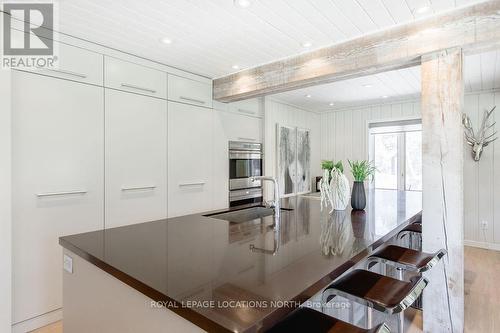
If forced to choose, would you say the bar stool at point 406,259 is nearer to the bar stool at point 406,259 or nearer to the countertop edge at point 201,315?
the bar stool at point 406,259

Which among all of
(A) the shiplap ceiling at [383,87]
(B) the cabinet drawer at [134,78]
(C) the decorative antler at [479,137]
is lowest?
(C) the decorative antler at [479,137]

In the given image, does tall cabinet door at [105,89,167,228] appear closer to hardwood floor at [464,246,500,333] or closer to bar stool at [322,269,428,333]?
bar stool at [322,269,428,333]

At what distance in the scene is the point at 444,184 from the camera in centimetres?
201

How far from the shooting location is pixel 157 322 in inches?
37.4

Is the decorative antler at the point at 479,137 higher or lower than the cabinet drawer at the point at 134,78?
lower

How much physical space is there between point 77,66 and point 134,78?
506 millimetres

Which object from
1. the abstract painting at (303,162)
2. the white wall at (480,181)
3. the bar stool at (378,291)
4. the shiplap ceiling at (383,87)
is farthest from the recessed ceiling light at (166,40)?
the white wall at (480,181)

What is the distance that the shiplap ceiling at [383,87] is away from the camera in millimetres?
3190

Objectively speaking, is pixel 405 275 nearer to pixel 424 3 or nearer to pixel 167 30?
pixel 424 3

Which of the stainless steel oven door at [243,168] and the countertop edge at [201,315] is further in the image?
the stainless steel oven door at [243,168]

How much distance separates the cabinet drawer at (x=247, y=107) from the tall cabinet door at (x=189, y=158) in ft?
→ 1.34

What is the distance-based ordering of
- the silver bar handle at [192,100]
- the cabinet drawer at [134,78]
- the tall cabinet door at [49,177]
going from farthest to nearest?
the silver bar handle at [192,100]
the cabinet drawer at [134,78]
the tall cabinet door at [49,177]

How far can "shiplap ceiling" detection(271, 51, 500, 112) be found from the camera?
3.19 metres

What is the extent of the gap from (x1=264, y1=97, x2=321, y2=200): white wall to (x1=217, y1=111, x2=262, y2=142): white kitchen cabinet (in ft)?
0.50
